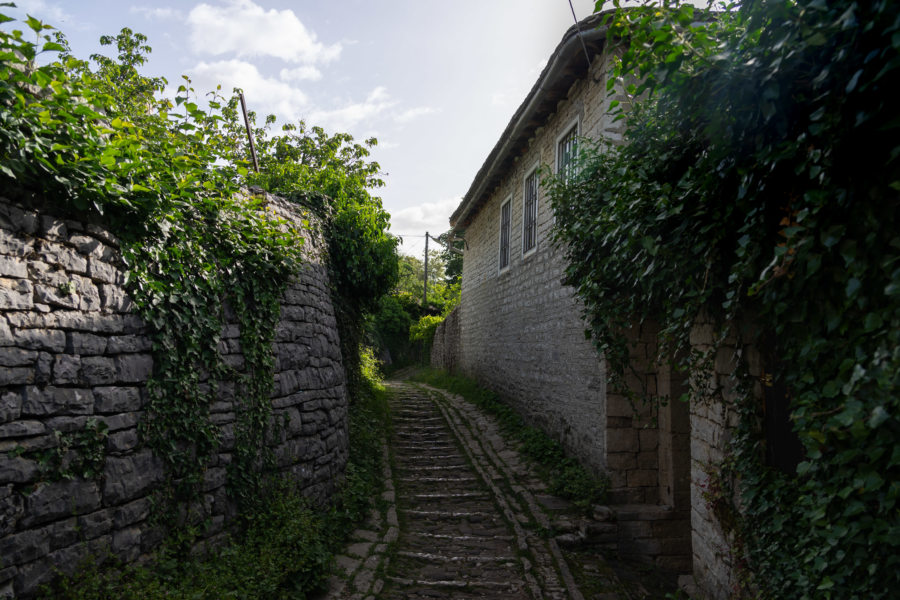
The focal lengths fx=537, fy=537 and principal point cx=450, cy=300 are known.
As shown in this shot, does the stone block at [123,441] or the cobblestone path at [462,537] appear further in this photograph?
the cobblestone path at [462,537]

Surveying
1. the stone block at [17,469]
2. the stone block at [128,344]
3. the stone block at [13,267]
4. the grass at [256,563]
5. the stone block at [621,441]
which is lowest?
the grass at [256,563]

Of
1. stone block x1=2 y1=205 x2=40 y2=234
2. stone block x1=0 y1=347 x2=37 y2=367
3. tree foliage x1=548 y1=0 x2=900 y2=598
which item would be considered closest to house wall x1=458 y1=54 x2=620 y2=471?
tree foliage x1=548 y1=0 x2=900 y2=598

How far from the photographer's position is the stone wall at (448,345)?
18.0m

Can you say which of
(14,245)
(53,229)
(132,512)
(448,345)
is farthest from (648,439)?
(448,345)

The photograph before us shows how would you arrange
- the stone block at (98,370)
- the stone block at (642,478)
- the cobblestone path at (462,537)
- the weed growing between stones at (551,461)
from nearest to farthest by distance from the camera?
the stone block at (98,370), the cobblestone path at (462,537), the stone block at (642,478), the weed growing between stones at (551,461)

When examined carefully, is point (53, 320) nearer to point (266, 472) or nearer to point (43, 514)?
point (43, 514)

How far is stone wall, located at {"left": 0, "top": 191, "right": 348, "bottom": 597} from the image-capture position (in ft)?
9.86

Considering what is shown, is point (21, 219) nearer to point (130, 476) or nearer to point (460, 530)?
point (130, 476)

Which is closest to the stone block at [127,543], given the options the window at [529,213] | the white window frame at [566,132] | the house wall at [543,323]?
the house wall at [543,323]

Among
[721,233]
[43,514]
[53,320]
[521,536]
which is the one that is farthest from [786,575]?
[53,320]

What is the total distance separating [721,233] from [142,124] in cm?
457

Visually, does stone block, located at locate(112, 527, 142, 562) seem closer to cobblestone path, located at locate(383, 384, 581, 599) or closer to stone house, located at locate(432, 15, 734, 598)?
cobblestone path, located at locate(383, 384, 581, 599)

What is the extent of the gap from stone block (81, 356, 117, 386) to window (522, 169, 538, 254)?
24.1 ft

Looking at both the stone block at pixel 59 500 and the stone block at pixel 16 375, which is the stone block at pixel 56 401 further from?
the stone block at pixel 59 500
